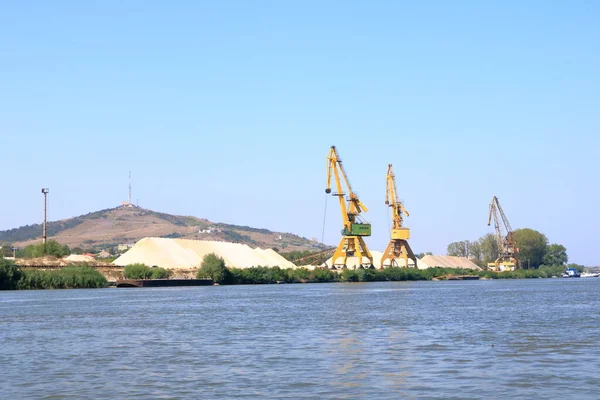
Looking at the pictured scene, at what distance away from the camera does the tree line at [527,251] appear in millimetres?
161625

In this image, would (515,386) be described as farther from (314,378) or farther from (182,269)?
(182,269)

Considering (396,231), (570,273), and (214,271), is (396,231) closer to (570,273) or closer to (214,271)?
(214,271)

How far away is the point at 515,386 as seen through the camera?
15.7 m

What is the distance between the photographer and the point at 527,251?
529 feet

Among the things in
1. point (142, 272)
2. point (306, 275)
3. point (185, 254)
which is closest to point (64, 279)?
point (142, 272)

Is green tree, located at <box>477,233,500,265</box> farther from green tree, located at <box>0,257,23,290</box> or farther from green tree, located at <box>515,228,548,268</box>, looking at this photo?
green tree, located at <box>0,257,23,290</box>

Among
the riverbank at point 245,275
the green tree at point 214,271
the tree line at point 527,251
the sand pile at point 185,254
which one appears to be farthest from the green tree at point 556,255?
the green tree at point 214,271

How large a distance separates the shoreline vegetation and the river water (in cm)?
4034

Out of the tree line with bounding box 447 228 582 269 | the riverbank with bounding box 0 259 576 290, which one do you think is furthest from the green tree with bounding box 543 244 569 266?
the riverbank with bounding box 0 259 576 290

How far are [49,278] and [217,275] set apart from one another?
67.8 ft

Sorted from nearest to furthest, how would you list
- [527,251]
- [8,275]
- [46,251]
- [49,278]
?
[8,275]
[49,278]
[46,251]
[527,251]

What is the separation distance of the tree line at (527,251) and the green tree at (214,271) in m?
76.8

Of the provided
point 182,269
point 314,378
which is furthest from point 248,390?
point 182,269

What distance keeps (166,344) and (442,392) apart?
10.6 m
